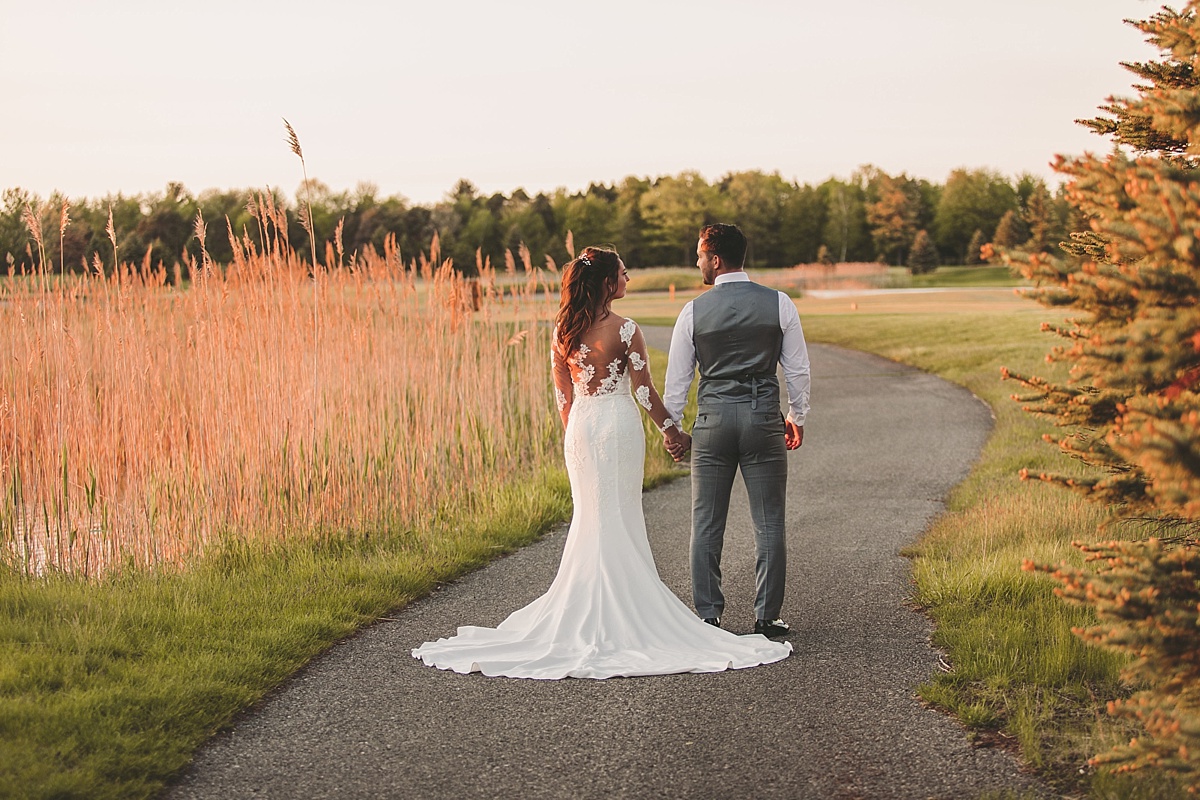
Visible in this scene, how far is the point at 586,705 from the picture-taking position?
5051mm

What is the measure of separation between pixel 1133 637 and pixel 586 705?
2520mm

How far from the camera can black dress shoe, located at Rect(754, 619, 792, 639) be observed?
19.7 ft

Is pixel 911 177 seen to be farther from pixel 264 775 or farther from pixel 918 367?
pixel 264 775

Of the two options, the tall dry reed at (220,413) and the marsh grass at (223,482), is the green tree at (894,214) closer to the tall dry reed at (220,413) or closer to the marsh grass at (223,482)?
the marsh grass at (223,482)

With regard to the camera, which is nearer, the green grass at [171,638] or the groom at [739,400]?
the green grass at [171,638]

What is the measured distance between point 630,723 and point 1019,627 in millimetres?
2261

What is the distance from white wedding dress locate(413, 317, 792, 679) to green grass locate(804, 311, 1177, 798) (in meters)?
1.06

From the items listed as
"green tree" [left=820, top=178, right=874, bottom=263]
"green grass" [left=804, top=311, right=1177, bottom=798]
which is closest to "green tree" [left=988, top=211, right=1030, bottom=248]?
"green tree" [left=820, top=178, right=874, bottom=263]

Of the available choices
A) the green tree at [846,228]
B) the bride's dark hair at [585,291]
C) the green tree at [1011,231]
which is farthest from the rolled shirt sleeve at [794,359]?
the green tree at [846,228]

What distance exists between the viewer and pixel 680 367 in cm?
619

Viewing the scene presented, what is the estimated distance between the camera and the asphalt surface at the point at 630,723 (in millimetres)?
4152

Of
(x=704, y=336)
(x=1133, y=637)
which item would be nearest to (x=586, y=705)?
(x=704, y=336)

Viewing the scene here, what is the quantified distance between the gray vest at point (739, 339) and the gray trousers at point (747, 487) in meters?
0.09

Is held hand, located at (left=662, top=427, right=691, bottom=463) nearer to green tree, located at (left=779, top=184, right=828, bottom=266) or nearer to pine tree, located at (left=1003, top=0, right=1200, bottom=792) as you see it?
pine tree, located at (left=1003, top=0, right=1200, bottom=792)
